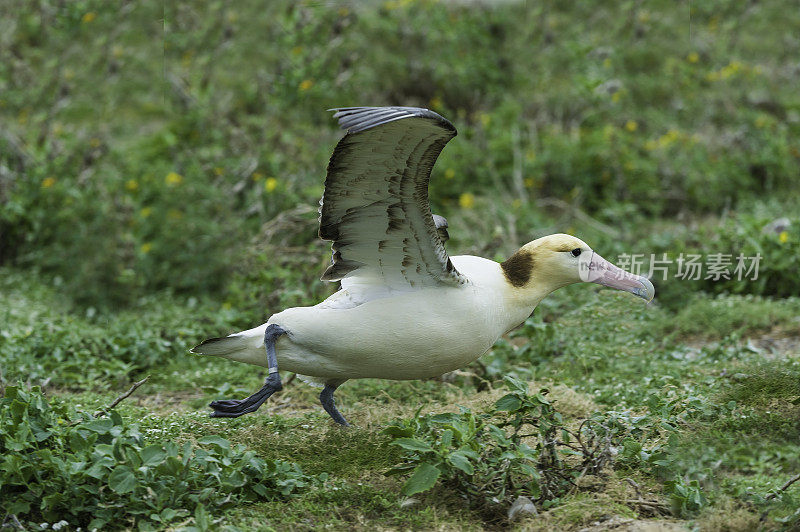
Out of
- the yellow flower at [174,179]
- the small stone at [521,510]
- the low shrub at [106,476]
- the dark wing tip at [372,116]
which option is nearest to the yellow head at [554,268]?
the small stone at [521,510]

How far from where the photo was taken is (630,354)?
616 centimetres

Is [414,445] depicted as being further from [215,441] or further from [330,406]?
[330,406]

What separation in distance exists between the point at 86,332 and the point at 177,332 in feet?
2.07

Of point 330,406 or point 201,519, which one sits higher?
point 201,519

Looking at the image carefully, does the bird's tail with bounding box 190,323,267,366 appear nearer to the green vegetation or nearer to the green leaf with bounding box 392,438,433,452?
the green vegetation

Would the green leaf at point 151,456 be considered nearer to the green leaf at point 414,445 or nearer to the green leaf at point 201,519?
the green leaf at point 201,519

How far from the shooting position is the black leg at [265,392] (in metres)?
4.47

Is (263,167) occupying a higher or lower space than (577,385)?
higher

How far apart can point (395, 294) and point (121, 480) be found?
162 cm

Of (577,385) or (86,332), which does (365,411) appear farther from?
(86,332)

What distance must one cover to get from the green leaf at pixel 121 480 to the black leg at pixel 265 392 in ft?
3.05

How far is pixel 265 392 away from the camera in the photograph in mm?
4500

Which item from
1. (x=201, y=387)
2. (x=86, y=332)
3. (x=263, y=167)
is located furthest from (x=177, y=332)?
(x=263, y=167)

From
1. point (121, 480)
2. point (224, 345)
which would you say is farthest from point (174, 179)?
point (121, 480)
